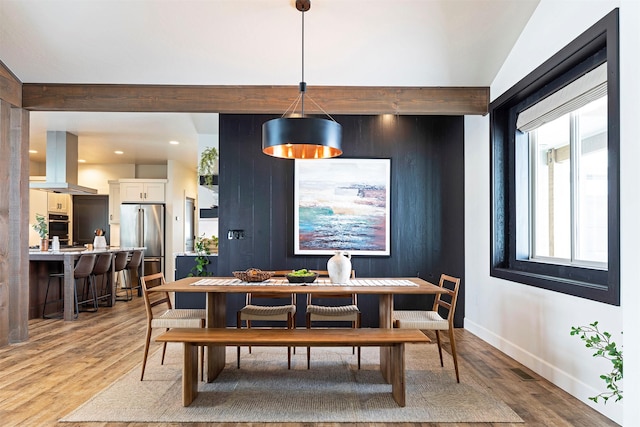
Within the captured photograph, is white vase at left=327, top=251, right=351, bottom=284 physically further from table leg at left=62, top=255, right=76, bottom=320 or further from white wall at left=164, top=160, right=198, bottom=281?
white wall at left=164, top=160, right=198, bottom=281

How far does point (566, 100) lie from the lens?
310 cm

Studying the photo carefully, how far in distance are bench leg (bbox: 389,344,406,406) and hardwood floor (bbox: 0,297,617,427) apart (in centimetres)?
27

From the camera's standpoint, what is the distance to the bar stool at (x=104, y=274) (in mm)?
6207

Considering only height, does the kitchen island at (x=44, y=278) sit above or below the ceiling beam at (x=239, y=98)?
below

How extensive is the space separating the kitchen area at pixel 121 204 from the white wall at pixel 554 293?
3905 mm

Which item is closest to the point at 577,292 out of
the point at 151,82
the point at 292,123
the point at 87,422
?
the point at 292,123

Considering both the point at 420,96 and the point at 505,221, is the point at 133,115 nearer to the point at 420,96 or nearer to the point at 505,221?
the point at 420,96

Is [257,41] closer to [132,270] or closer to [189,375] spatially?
[189,375]

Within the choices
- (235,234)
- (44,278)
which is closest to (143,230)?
(44,278)

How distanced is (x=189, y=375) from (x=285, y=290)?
81cm

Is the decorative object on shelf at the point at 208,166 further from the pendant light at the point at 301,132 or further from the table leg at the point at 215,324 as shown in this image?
the pendant light at the point at 301,132

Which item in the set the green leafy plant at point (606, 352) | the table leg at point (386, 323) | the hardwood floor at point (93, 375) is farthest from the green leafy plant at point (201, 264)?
the green leafy plant at point (606, 352)

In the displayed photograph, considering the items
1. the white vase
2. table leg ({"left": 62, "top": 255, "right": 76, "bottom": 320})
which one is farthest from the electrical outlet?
table leg ({"left": 62, "top": 255, "right": 76, "bottom": 320})

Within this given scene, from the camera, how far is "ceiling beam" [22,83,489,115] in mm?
4133
